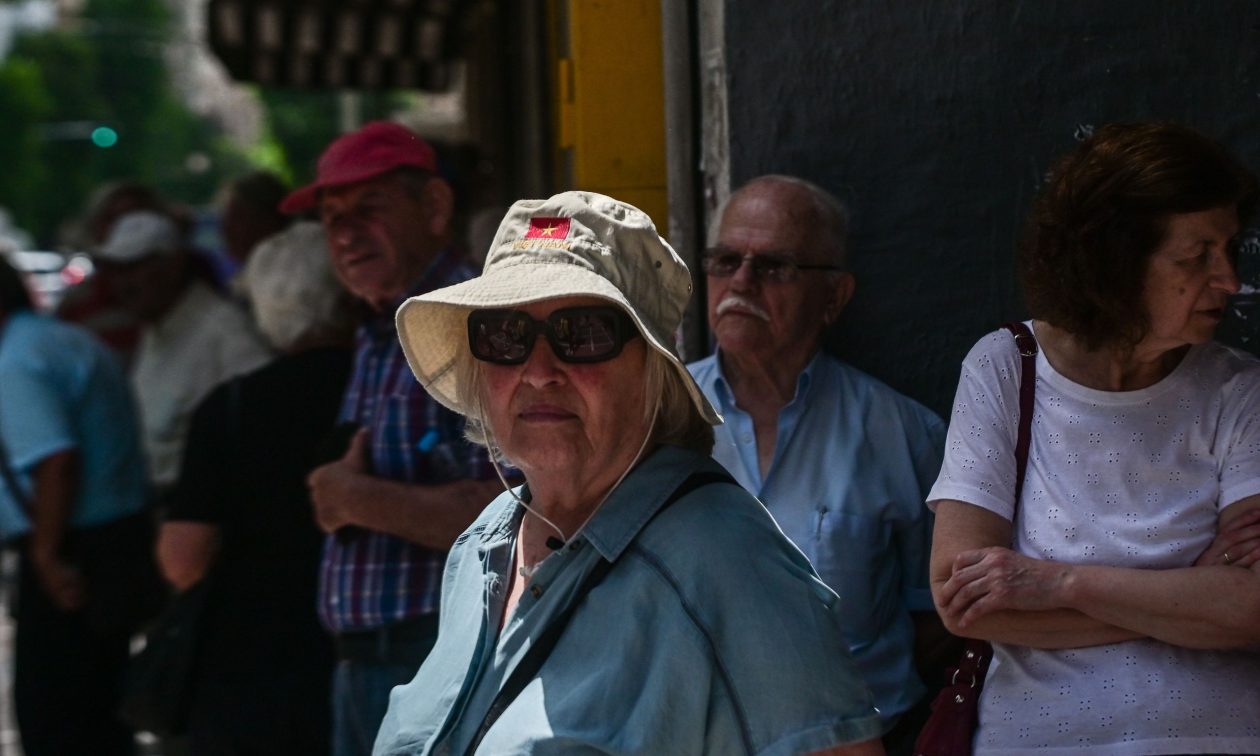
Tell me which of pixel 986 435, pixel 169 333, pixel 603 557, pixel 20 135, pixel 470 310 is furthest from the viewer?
pixel 20 135

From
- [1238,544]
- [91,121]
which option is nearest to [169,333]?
[1238,544]

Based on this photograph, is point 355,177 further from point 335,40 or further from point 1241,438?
point 335,40

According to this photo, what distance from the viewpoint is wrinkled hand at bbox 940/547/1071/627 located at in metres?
2.46

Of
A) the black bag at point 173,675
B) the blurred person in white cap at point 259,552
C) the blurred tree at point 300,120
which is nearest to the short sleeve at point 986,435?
the blurred person in white cap at point 259,552

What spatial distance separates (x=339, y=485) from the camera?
3.47 m

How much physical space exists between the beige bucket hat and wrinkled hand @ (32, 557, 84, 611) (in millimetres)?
2985

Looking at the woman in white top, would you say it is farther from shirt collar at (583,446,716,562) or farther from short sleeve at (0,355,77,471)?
short sleeve at (0,355,77,471)

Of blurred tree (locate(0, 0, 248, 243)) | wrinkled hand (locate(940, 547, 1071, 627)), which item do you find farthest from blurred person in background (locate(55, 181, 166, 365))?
blurred tree (locate(0, 0, 248, 243))

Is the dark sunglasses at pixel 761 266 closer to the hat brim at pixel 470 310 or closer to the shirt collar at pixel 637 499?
the hat brim at pixel 470 310

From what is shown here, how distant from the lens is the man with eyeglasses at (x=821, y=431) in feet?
10.1

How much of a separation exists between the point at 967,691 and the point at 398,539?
139cm

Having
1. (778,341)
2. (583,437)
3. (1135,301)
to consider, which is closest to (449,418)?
(778,341)

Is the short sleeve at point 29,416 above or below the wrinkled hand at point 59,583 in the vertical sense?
above

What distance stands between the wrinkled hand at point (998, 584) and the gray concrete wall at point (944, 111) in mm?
926
